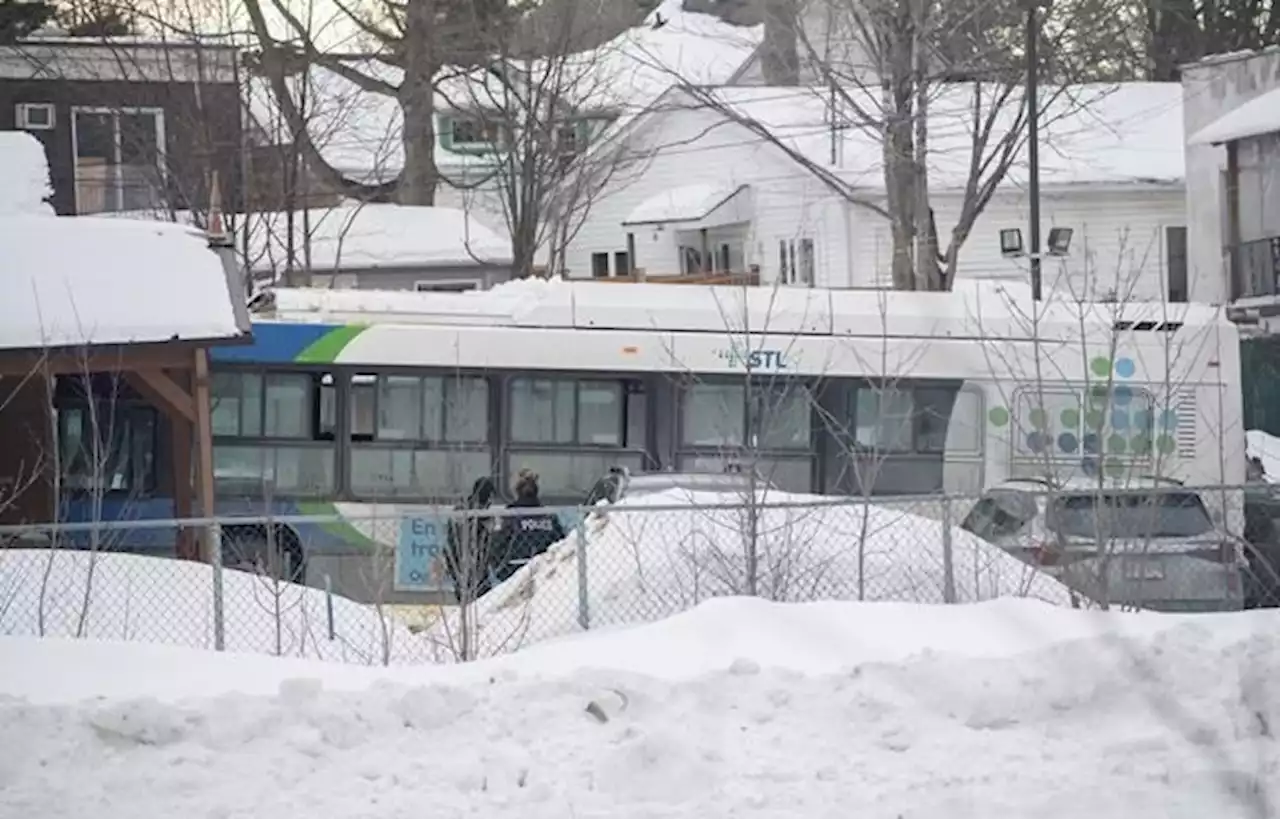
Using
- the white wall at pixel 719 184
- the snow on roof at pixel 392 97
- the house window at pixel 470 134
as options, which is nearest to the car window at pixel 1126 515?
the snow on roof at pixel 392 97

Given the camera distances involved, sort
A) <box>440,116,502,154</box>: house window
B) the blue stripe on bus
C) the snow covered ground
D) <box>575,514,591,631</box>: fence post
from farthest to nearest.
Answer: <box>440,116,502,154</box>: house window, the blue stripe on bus, <box>575,514,591,631</box>: fence post, the snow covered ground

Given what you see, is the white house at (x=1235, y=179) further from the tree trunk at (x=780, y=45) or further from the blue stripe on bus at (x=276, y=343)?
the blue stripe on bus at (x=276, y=343)

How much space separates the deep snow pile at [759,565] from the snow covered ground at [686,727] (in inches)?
90.5

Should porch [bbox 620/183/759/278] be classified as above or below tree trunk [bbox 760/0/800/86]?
below

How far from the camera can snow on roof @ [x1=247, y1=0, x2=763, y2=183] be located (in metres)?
35.1

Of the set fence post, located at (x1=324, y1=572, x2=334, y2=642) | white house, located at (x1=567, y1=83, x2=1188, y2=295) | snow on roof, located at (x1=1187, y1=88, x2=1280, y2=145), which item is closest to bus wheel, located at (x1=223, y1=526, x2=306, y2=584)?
fence post, located at (x1=324, y1=572, x2=334, y2=642)

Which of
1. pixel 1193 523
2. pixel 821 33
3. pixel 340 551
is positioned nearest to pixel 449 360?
pixel 340 551

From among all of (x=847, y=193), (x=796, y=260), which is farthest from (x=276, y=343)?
(x=796, y=260)

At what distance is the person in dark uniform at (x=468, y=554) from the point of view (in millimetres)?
13367

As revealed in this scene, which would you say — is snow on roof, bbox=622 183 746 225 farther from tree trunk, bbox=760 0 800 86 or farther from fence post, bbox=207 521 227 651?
fence post, bbox=207 521 227 651

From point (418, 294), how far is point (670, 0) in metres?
51.0

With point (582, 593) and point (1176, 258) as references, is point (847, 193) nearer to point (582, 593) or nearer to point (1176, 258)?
point (1176, 258)

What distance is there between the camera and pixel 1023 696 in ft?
34.6

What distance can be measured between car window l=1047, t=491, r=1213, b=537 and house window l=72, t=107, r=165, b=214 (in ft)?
77.8
